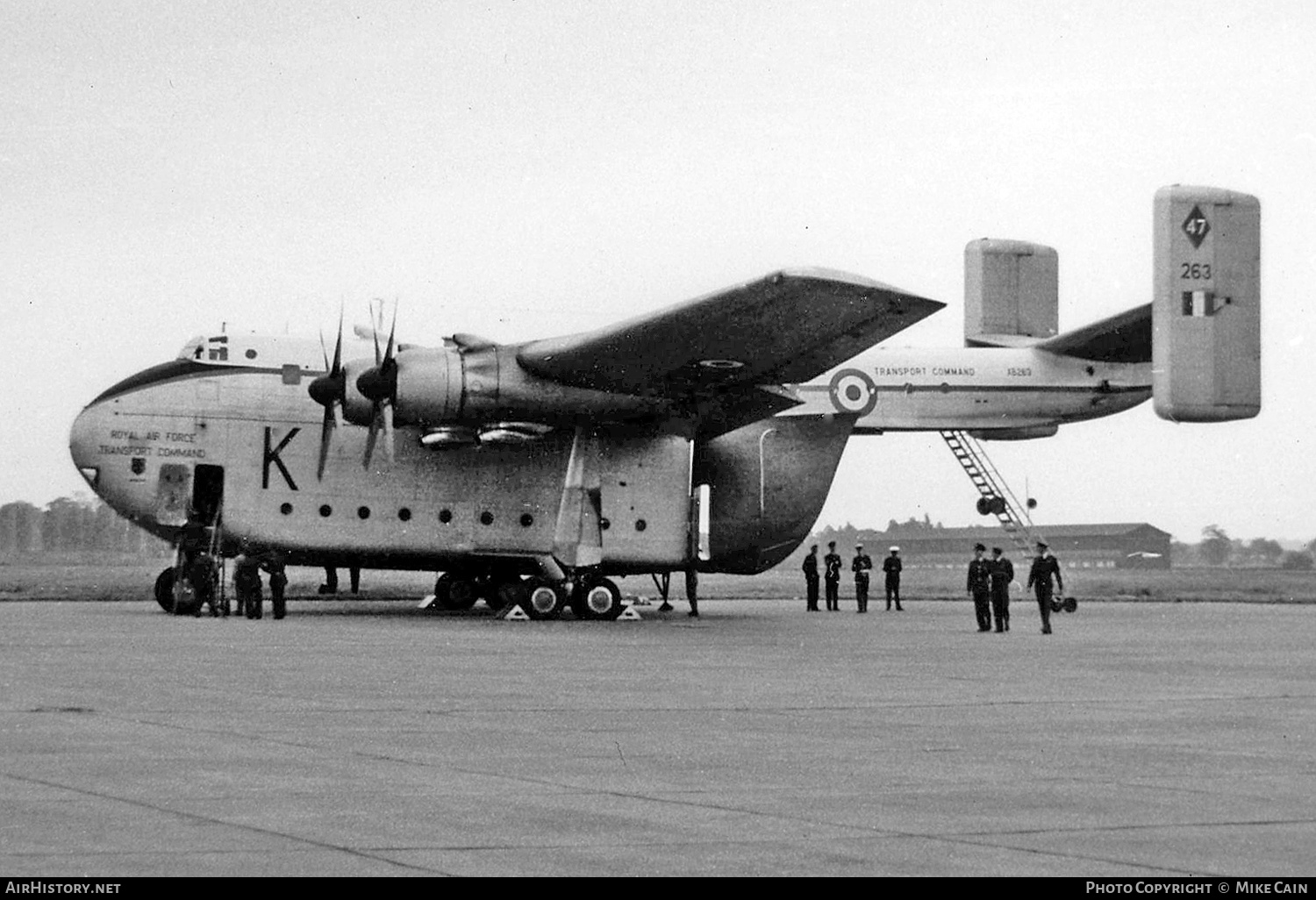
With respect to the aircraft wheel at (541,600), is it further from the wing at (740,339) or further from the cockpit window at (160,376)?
the cockpit window at (160,376)

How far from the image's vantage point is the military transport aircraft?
29.0 m

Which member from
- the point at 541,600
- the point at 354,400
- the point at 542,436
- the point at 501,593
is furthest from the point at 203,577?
the point at 501,593

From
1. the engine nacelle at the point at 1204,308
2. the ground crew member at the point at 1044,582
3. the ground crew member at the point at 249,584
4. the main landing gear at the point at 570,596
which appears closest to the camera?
the ground crew member at the point at 1044,582

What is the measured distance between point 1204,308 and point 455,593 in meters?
15.1

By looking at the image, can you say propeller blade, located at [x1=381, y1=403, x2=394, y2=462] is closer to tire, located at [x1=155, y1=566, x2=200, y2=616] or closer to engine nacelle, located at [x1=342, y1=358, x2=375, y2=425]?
engine nacelle, located at [x1=342, y1=358, x2=375, y2=425]

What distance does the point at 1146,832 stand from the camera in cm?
761

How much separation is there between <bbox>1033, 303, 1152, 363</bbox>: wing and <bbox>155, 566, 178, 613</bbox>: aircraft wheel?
59.0ft

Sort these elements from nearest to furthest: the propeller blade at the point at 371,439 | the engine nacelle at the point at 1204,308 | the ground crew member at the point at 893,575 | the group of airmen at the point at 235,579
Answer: the group of airmen at the point at 235,579
the propeller blade at the point at 371,439
the engine nacelle at the point at 1204,308
the ground crew member at the point at 893,575

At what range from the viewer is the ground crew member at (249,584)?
1156 inches

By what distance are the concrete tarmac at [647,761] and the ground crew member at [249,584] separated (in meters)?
7.79

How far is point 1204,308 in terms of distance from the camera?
32500mm

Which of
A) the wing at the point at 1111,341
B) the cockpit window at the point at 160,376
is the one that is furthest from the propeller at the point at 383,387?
the wing at the point at 1111,341

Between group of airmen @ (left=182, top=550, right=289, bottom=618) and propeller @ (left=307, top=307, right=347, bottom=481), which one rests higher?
propeller @ (left=307, top=307, right=347, bottom=481)

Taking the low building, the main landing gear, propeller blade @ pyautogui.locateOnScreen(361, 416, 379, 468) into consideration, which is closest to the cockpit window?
propeller blade @ pyautogui.locateOnScreen(361, 416, 379, 468)
